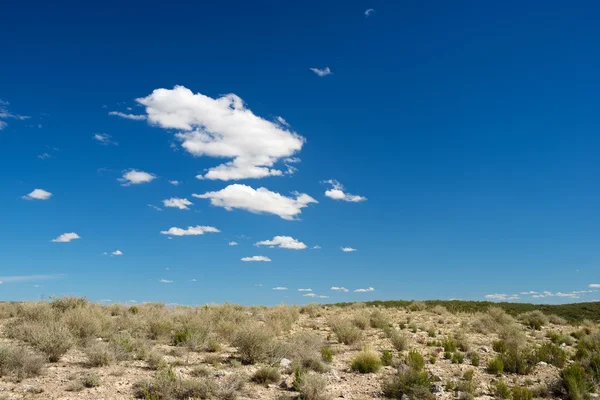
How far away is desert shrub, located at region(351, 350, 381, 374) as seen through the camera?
15.0m

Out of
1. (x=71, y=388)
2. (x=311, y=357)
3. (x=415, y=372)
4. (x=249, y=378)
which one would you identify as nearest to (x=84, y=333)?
(x=71, y=388)

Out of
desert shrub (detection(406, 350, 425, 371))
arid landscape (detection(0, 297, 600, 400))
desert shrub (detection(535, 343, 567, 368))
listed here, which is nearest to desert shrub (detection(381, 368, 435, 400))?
arid landscape (detection(0, 297, 600, 400))

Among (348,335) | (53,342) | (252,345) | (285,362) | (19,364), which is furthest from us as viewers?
(348,335)

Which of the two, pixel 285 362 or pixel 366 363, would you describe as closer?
pixel 366 363

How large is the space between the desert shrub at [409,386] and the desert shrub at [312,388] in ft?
6.57

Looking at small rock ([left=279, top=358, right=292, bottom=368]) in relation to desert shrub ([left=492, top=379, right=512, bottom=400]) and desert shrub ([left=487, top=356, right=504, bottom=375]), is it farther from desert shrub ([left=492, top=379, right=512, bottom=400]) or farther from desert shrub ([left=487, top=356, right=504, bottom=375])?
desert shrub ([left=487, top=356, right=504, bottom=375])

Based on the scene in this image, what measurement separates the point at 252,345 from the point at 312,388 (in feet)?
14.1

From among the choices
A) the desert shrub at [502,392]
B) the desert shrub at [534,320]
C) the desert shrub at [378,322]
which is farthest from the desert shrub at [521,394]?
the desert shrub at [534,320]

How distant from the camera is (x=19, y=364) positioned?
12406 millimetres

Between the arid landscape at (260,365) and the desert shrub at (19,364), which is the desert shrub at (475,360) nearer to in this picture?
the arid landscape at (260,365)

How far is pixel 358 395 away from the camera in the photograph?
41.4 feet

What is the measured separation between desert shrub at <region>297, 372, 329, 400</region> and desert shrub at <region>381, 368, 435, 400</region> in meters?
2.00

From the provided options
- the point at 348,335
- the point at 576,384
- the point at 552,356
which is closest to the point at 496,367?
the point at 576,384

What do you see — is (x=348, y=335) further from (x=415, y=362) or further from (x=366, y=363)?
(x=415, y=362)
